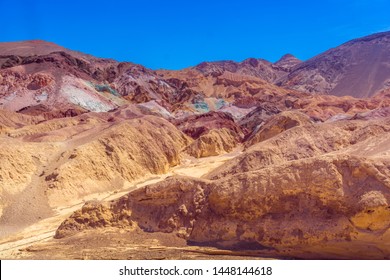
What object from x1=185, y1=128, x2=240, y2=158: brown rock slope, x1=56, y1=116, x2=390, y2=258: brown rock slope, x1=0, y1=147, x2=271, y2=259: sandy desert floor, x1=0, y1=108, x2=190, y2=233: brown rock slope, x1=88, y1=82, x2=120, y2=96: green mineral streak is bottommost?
x1=0, y1=147, x2=271, y2=259: sandy desert floor

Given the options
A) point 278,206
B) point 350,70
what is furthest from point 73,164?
point 350,70

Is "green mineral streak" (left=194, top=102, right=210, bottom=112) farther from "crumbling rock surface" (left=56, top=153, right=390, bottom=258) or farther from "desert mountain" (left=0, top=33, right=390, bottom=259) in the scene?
"crumbling rock surface" (left=56, top=153, right=390, bottom=258)

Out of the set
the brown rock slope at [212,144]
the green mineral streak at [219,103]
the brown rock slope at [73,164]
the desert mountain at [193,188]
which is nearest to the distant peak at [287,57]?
the green mineral streak at [219,103]

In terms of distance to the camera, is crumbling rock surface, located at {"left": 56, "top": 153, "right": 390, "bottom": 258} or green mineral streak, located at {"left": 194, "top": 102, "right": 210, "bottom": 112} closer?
crumbling rock surface, located at {"left": 56, "top": 153, "right": 390, "bottom": 258}

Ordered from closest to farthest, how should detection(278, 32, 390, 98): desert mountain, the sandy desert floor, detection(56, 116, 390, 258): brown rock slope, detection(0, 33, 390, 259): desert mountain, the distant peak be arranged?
detection(56, 116, 390, 258): brown rock slope → detection(0, 33, 390, 259): desert mountain → the sandy desert floor → detection(278, 32, 390, 98): desert mountain → the distant peak

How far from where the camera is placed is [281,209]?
393 inches

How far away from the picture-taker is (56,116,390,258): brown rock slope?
900 cm

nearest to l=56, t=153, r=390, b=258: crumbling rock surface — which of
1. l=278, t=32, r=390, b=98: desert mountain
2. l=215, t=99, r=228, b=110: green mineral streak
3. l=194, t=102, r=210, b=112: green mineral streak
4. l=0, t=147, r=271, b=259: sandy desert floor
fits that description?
l=0, t=147, r=271, b=259: sandy desert floor

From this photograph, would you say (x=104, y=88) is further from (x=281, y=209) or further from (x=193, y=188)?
(x=281, y=209)

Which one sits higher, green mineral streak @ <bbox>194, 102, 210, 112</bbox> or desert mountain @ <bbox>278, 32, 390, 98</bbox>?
desert mountain @ <bbox>278, 32, 390, 98</bbox>

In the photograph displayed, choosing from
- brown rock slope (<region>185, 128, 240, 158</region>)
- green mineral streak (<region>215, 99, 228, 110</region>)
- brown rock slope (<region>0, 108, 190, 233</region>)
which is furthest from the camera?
green mineral streak (<region>215, 99, 228, 110</region>)

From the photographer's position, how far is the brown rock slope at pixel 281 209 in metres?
9.00

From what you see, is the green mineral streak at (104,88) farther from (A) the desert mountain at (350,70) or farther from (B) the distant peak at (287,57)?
(B) the distant peak at (287,57)

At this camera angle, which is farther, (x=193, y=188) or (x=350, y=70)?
(x=350, y=70)
